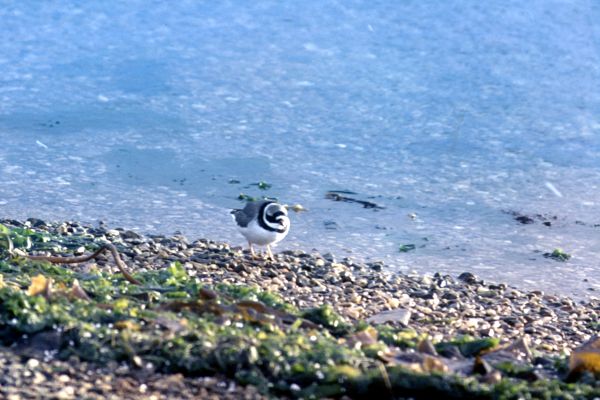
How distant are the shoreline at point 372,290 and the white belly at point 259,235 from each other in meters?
0.12

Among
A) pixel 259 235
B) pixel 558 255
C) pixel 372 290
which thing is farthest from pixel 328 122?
pixel 372 290

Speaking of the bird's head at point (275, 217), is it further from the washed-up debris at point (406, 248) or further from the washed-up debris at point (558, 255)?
the washed-up debris at point (558, 255)

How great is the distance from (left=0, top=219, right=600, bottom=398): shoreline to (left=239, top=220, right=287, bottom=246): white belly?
12 centimetres

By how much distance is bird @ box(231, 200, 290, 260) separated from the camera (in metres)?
6.39

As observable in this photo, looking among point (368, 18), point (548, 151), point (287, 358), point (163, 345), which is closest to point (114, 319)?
point (163, 345)

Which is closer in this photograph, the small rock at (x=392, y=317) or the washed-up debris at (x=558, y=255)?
the small rock at (x=392, y=317)

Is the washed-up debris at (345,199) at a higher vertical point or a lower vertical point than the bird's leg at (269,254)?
higher

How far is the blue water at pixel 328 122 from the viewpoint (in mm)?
7605

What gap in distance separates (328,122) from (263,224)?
3539mm

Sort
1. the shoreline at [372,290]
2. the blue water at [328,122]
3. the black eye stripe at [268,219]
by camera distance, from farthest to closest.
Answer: the blue water at [328,122], the black eye stripe at [268,219], the shoreline at [372,290]

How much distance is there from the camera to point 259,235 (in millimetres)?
6383

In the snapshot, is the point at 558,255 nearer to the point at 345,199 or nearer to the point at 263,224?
the point at 345,199

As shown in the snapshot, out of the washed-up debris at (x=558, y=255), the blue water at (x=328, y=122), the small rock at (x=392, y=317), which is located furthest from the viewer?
the blue water at (x=328, y=122)

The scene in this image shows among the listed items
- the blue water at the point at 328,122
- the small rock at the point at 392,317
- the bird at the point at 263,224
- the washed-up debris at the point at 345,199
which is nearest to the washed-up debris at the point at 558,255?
the blue water at the point at 328,122
